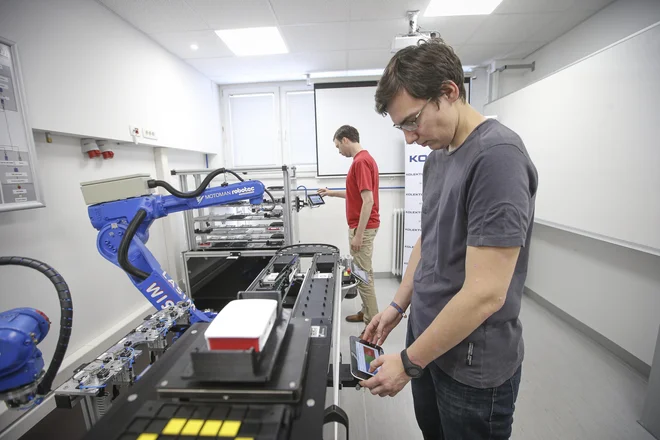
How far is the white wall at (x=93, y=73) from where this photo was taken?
4.81 ft

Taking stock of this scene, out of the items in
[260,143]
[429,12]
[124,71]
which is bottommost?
[260,143]

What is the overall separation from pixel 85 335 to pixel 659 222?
3.59 m

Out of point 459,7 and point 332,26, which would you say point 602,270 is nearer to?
point 459,7

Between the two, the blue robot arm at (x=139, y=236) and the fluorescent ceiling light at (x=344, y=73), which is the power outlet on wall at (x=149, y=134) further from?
the fluorescent ceiling light at (x=344, y=73)

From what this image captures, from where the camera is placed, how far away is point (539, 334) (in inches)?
91.0

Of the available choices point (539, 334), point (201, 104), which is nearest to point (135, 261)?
point (201, 104)

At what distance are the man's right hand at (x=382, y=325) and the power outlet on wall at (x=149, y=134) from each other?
2324mm

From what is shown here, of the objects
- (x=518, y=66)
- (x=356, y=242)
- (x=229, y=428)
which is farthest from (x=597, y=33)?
(x=229, y=428)

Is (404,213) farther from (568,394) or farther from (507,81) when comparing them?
(568,394)

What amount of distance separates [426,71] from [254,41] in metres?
2.40

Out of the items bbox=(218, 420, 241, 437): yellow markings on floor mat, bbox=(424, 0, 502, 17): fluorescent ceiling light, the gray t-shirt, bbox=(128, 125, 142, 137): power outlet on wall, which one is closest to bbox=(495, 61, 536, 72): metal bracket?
bbox=(424, 0, 502, 17): fluorescent ceiling light

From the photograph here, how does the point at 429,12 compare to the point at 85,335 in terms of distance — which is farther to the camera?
the point at 429,12

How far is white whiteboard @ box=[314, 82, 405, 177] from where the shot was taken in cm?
337

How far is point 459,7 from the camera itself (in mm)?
2135
